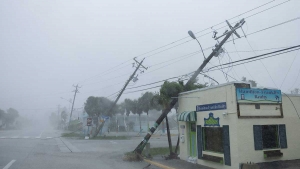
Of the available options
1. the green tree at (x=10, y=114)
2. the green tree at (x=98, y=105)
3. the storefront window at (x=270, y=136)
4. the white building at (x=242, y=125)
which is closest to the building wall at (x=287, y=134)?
A: the white building at (x=242, y=125)

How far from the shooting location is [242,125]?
10.9 meters

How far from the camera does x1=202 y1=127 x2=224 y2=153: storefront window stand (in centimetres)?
1197

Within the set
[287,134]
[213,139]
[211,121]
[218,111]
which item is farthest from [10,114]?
[287,134]

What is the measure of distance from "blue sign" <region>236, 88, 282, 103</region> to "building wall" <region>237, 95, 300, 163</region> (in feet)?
1.76

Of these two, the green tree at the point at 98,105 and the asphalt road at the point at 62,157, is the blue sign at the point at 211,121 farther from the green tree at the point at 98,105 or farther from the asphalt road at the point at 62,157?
the green tree at the point at 98,105

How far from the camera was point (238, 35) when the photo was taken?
Answer: 14.9m

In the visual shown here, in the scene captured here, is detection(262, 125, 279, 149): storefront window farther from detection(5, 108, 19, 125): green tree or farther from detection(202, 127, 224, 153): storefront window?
detection(5, 108, 19, 125): green tree

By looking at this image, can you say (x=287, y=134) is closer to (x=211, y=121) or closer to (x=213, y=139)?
(x=213, y=139)

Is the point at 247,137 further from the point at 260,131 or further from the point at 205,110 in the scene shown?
the point at 205,110

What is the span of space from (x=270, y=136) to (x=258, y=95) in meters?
1.98

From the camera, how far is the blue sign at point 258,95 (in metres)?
11.1

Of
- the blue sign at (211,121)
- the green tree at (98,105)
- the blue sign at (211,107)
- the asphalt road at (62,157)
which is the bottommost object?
the asphalt road at (62,157)

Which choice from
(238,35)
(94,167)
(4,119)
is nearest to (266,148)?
(238,35)

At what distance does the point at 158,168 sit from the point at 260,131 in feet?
16.9
